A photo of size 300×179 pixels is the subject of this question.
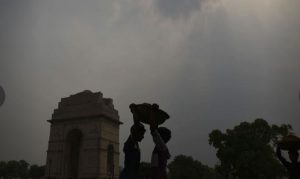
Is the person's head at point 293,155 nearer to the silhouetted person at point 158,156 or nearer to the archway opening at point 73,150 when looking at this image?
the silhouetted person at point 158,156

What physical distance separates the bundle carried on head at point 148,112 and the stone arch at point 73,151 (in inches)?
1360

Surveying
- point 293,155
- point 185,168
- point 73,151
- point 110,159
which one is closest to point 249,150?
point 110,159

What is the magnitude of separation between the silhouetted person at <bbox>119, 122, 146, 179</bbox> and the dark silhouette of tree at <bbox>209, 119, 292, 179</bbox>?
31.2 metres

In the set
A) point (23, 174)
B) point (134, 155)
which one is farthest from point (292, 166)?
point (23, 174)

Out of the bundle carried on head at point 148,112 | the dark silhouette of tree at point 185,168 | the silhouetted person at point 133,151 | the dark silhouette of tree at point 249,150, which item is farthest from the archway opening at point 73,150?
the dark silhouette of tree at point 185,168

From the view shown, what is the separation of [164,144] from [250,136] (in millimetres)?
34013

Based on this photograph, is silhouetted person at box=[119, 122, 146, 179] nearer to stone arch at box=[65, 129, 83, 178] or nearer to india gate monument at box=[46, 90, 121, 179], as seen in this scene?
india gate monument at box=[46, 90, 121, 179]

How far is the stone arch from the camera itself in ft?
130

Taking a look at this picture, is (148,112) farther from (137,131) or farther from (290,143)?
(290,143)

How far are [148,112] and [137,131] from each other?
0.51m

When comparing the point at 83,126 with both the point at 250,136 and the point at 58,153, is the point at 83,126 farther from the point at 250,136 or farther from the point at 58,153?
the point at 250,136

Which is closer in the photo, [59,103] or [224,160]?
[224,160]

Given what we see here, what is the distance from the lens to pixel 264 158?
117ft

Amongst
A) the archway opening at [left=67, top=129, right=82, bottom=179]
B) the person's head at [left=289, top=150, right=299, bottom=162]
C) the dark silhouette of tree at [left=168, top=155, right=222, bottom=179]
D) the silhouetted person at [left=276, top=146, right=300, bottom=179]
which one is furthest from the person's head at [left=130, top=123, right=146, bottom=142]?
the dark silhouette of tree at [left=168, top=155, right=222, bottom=179]
